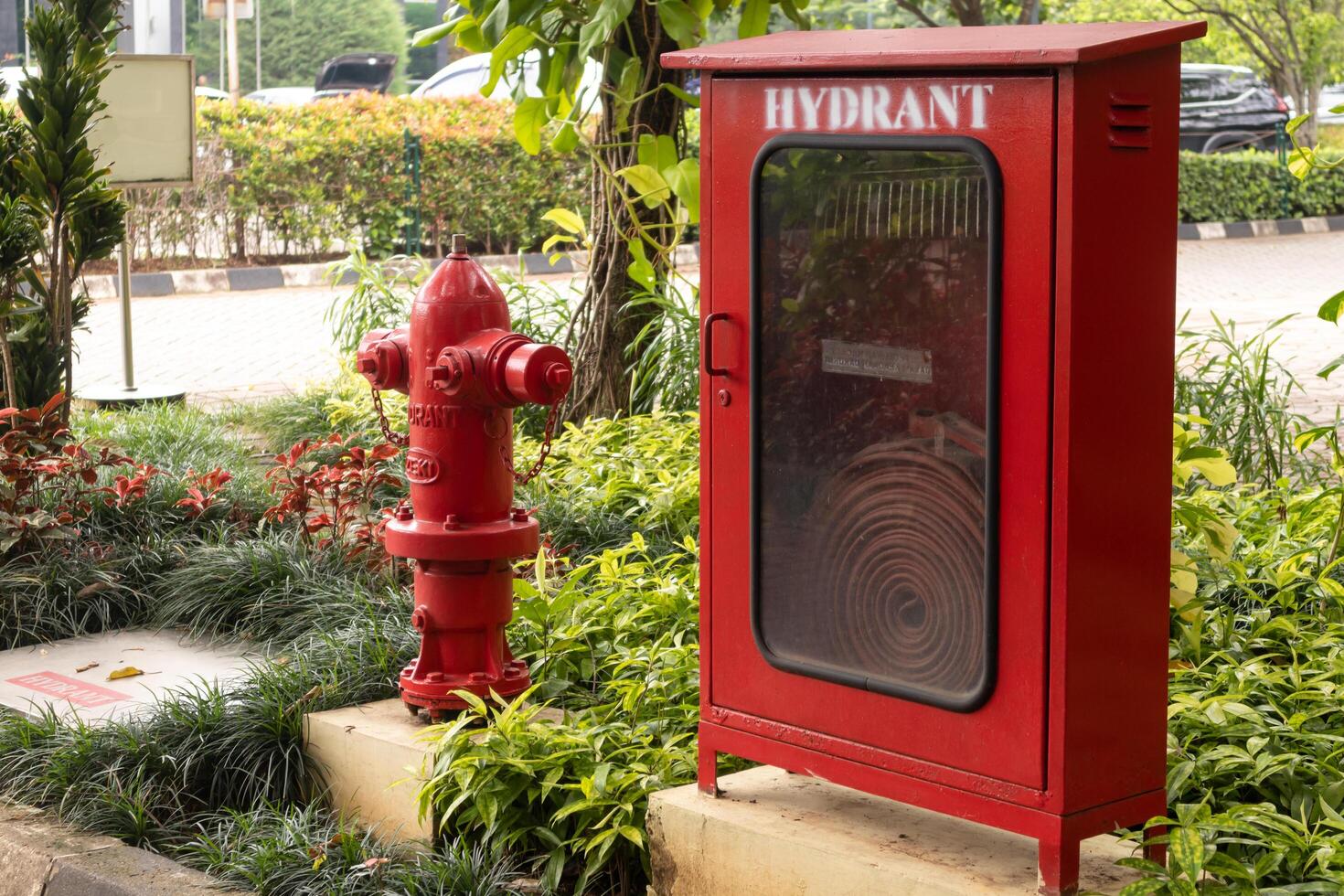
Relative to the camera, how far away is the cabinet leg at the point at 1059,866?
2668 millimetres

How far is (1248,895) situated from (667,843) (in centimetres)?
108

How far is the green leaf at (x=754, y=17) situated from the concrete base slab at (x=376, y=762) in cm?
298

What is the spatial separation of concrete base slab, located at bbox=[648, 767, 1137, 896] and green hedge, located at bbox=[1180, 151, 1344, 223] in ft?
63.6

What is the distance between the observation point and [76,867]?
11.5 feet

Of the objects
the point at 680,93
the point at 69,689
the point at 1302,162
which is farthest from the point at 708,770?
the point at 680,93

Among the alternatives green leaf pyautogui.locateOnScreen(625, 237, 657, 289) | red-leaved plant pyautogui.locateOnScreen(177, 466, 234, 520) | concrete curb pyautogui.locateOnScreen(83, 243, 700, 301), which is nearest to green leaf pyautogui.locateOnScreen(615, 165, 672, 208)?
green leaf pyautogui.locateOnScreen(625, 237, 657, 289)

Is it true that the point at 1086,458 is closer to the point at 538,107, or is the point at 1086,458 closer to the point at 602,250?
the point at 538,107

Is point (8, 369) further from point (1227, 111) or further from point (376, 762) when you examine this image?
point (1227, 111)

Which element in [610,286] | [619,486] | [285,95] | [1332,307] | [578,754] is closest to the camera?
[578,754]

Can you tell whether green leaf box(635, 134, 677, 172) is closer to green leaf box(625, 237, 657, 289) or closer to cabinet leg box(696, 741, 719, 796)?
Result: green leaf box(625, 237, 657, 289)

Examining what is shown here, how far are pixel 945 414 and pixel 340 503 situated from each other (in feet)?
9.87

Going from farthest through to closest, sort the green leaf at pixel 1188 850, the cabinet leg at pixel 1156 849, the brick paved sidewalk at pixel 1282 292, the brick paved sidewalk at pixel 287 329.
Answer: the brick paved sidewalk at pixel 287 329 < the brick paved sidewalk at pixel 1282 292 < the cabinet leg at pixel 1156 849 < the green leaf at pixel 1188 850

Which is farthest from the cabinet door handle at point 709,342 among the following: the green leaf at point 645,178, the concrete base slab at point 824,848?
the green leaf at point 645,178

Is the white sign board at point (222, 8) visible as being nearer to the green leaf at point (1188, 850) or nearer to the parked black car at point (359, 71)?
the parked black car at point (359, 71)
